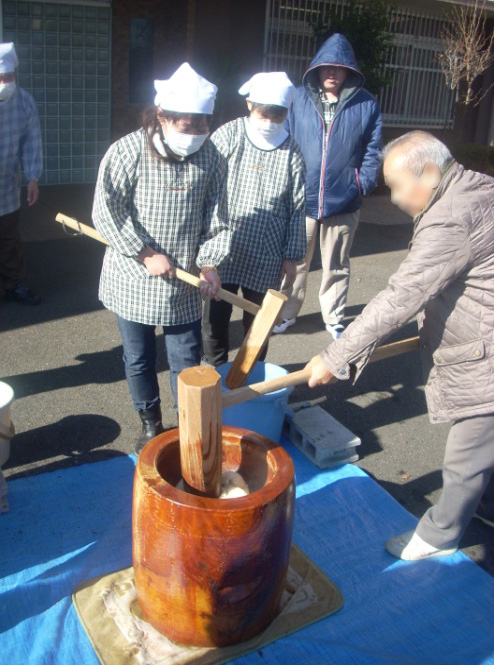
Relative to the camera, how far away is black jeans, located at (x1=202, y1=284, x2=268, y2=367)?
405 centimetres

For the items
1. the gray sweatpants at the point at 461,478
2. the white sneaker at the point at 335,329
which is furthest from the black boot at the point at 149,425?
the white sneaker at the point at 335,329

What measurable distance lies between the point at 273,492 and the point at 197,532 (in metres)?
0.29

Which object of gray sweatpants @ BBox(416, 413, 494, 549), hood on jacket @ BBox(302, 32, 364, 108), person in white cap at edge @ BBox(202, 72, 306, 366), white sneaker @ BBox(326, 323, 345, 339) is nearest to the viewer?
gray sweatpants @ BBox(416, 413, 494, 549)

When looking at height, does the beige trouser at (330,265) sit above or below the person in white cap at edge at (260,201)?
below

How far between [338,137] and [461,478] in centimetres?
290

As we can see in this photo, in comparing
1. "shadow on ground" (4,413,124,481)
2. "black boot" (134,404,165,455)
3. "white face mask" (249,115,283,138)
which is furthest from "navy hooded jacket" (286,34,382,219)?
"shadow on ground" (4,413,124,481)

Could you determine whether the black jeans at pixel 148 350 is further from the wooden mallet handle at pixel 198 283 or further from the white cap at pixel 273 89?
the white cap at pixel 273 89

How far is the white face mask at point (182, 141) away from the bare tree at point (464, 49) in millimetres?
10267

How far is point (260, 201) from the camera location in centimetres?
391

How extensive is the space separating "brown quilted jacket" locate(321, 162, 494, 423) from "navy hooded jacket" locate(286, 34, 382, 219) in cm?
242

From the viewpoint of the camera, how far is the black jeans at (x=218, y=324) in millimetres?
4051

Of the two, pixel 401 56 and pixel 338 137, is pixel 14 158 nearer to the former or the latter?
pixel 338 137

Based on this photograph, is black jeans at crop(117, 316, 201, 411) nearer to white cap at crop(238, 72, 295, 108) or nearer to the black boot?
the black boot

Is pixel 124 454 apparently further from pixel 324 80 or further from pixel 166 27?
pixel 166 27
